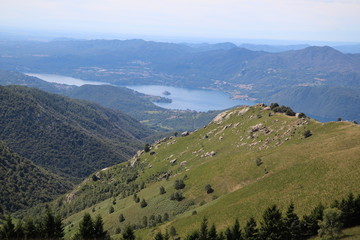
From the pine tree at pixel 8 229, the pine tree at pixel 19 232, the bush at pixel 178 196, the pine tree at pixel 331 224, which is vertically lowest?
the bush at pixel 178 196

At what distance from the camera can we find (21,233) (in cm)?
6231

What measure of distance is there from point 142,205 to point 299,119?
63497mm

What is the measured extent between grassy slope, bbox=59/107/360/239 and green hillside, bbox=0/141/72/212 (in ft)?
142

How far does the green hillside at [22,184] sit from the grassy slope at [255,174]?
43189 mm

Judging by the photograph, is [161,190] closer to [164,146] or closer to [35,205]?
[164,146]

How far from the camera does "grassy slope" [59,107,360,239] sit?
6738 centimetres

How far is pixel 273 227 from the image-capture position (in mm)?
52625

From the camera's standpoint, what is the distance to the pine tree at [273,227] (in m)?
52.2

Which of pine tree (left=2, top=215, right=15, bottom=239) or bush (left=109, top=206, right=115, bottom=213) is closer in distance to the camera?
pine tree (left=2, top=215, right=15, bottom=239)

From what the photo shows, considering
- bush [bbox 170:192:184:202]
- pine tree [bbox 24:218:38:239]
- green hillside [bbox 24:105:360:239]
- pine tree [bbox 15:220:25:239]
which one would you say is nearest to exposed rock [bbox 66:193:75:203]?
green hillside [bbox 24:105:360:239]

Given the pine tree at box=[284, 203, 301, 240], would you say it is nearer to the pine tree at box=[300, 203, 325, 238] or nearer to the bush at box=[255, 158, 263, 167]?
the pine tree at box=[300, 203, 325, 238]

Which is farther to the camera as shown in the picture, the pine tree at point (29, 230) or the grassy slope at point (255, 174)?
the grassy slope at point (255, 174)

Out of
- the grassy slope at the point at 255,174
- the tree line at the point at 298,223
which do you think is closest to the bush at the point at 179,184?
the grassy slope at the point at 255,174

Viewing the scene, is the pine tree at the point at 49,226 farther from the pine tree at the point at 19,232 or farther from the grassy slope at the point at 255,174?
the grassy slope at the point at 255,174
